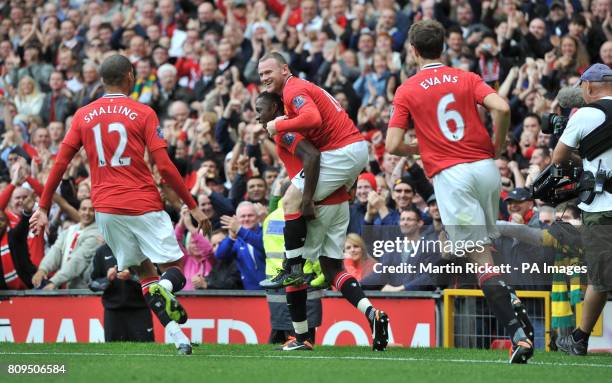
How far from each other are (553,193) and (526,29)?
7.49 meters

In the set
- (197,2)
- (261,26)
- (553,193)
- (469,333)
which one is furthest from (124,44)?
(553,193)

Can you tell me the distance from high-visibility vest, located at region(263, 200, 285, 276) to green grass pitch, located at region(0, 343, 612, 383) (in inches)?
53.4

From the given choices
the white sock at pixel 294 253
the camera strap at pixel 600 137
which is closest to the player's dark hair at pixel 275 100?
the white sock at pixel 294 253

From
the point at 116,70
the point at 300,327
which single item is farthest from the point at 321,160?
the point at 116,70

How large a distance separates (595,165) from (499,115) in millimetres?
1371

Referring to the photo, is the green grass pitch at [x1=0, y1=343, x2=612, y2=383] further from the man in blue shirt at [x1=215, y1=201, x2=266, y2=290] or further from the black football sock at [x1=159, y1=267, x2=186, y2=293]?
the man in blue shirt at [x1=215, y1=201, x2=266, y2=290]

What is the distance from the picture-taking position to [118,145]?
9859 mm

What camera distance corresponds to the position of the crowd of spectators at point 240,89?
14344 mm

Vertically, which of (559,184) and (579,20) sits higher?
(579,20)

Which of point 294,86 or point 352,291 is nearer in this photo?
point 294,86

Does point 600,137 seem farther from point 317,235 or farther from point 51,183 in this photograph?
point 51,183

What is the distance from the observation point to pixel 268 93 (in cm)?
1062

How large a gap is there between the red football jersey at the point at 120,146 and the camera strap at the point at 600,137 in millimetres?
3463

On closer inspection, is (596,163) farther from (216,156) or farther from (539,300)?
(216,156)
